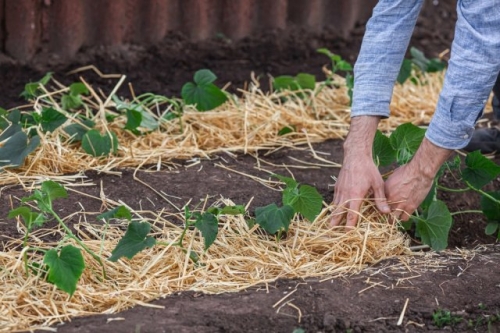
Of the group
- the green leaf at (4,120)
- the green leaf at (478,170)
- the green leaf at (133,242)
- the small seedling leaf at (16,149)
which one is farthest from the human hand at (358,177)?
the green leaf at (4,120)

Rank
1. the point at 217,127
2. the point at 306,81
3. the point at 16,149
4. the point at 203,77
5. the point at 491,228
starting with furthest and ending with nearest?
the point at 306,81 < the point at 217,127 < the point at 203,77 < the point at 16,149 < the point at 491,228

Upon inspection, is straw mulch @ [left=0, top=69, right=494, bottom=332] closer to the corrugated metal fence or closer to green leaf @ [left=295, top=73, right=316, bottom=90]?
green leaf @ [left=295, top=73, right=316, bottom=90]

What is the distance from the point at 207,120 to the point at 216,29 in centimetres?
117

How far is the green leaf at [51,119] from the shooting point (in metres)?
3.61

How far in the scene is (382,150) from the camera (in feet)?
10.5

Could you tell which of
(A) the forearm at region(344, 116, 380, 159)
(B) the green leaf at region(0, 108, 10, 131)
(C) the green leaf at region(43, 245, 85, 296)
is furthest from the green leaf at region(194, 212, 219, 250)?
(B) the green leaf at region(0, 108, 10, 131)

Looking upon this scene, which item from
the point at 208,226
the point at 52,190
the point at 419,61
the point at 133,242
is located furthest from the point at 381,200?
the point at 419,61

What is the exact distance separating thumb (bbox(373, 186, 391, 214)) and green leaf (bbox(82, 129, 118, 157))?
3.54ft

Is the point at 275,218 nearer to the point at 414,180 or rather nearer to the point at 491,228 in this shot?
the point at 414,180

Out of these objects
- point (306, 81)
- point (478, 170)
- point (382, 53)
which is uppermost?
point (382, 53)

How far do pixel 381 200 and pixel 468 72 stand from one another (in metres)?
0.51

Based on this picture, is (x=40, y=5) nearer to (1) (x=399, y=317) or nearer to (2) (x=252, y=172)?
(2) (x=252, y=172)

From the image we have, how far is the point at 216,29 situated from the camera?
5.11 metres

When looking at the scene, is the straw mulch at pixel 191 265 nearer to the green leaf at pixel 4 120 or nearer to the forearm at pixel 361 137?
the forearm at pixel 361 137
